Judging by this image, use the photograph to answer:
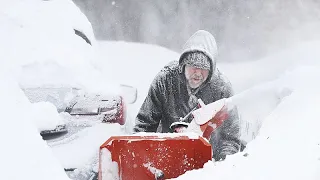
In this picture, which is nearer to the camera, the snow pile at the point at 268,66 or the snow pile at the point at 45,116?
the snow pile at the point at 45,116

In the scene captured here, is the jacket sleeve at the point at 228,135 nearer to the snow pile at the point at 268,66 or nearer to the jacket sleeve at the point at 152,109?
the jacket sleeve at the point at 152,109

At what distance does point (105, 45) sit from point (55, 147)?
25.0 ft

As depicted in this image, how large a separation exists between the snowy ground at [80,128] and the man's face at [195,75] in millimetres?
499

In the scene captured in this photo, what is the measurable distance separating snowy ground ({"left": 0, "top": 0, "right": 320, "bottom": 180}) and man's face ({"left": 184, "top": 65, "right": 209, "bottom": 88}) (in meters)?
0.50

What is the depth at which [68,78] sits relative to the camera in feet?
13.3

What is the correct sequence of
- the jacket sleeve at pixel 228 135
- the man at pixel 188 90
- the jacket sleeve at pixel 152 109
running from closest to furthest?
the jacket sleeve at pixel 228 135 → the man at pixel 188 90 → the jacket sleeve at pixel 152 109

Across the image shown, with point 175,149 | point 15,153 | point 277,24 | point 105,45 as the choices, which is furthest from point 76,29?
point 277,24

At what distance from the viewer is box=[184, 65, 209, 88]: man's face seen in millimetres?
4352

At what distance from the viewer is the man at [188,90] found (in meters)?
4.28

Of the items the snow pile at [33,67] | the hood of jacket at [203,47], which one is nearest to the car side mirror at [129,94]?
the snow pile at [33,67]

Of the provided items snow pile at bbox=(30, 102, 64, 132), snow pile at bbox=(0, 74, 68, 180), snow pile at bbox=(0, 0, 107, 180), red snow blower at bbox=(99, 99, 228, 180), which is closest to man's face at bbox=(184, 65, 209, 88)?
snow pile at bbox=(0, 0, 107, 180)

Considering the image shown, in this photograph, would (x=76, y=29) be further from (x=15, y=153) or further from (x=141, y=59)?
(x=141, y=59)

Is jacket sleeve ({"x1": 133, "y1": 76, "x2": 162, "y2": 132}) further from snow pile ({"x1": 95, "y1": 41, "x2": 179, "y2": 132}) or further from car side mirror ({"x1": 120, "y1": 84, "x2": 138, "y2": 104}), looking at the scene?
snow pile ({"x1": 95, "y1": 41, "x2": 179, "y2": 132})

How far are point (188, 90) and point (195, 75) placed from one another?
0.19 meters
